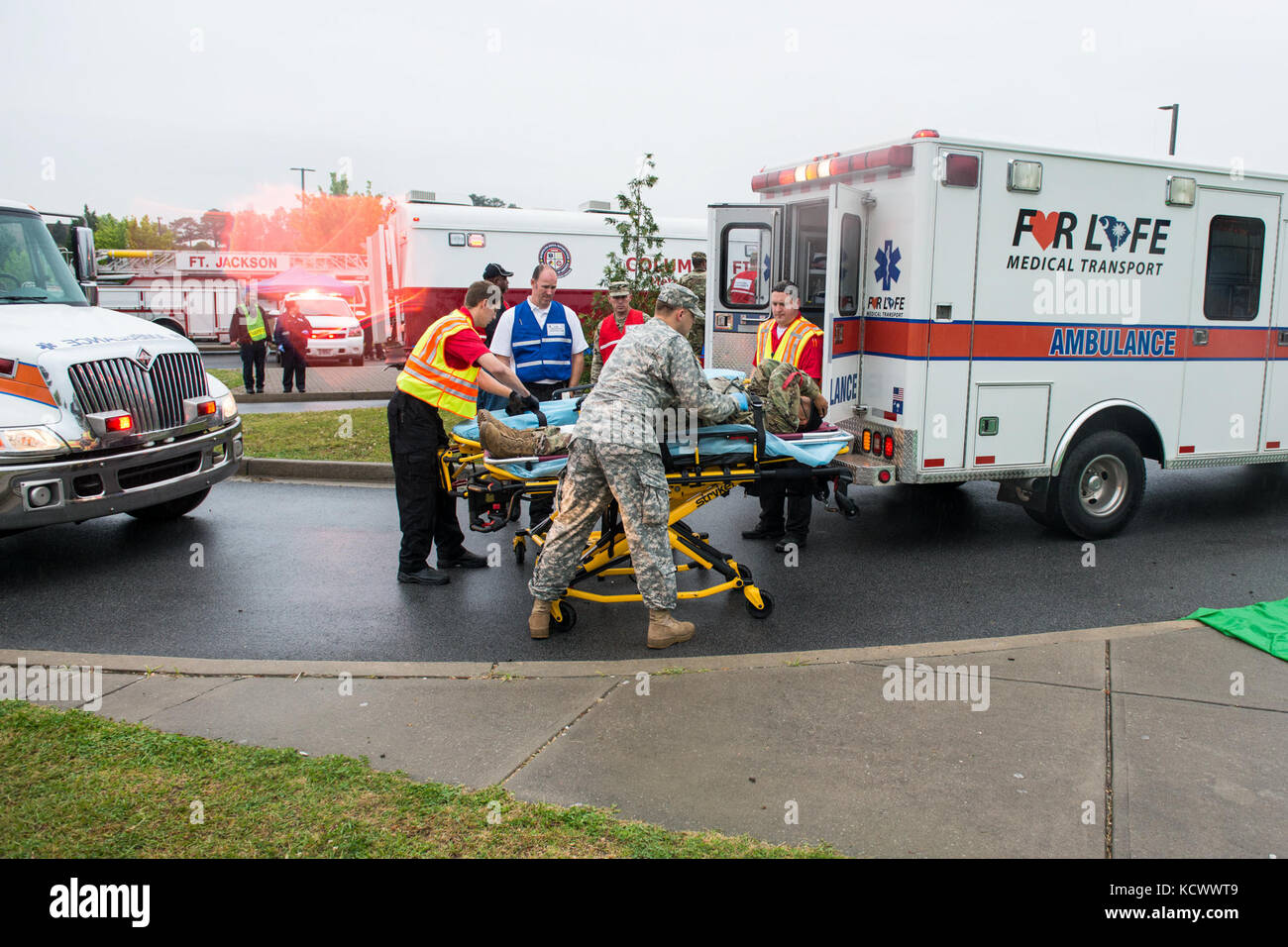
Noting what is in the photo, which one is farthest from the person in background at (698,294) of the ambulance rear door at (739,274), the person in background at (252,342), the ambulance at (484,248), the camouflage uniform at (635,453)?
the person in background at (252,342)

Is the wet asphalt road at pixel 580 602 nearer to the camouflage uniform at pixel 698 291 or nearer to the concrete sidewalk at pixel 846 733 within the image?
the concrete sidewalk at pixel 846 733

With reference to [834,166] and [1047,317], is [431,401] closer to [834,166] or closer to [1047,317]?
[834,166]

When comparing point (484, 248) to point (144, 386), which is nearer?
point (144, 386)

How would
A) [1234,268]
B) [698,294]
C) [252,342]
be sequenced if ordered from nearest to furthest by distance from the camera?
1. [1234,268]
2. [698,294]
3. [252,342]

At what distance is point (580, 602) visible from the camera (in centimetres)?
634

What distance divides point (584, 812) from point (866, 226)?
5288 millimetres

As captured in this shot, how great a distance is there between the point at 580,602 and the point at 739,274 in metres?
3.89

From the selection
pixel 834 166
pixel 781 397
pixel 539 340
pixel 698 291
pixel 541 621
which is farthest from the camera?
pixel 698 291

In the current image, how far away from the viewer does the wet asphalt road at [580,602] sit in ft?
18.5

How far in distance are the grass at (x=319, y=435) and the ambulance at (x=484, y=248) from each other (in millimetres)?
7413

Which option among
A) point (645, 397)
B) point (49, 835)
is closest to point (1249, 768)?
point (645, 397)

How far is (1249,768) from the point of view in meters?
3.99

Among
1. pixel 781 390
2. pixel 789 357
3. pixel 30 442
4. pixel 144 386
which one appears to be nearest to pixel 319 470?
pixel 144 386

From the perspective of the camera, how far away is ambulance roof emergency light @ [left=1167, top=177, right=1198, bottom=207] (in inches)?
298
